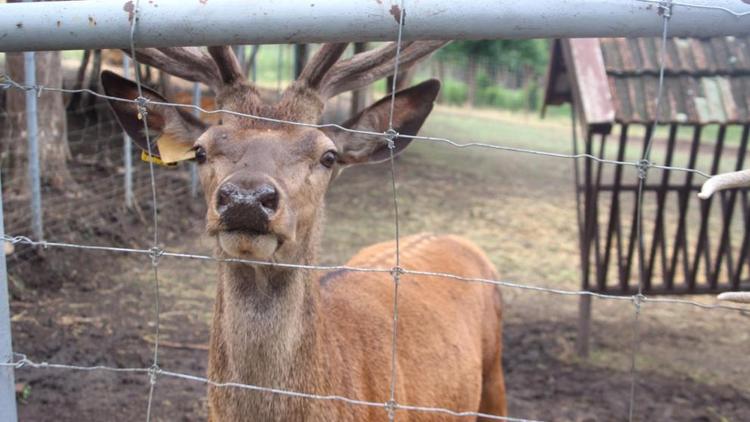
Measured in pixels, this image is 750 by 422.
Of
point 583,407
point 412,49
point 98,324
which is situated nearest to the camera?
point 412,49

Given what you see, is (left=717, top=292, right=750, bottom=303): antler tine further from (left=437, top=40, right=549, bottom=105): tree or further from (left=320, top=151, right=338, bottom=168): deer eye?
(left=437, top=40, right=549, bottom=105): tree

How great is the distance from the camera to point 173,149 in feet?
9.60

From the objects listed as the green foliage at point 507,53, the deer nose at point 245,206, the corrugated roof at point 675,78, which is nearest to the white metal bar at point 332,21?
the deer nose at point 245,206

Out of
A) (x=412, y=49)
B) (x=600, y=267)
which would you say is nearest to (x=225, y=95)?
(x=412, y=49)

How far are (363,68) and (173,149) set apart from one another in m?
0.77

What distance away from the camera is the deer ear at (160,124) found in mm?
2857

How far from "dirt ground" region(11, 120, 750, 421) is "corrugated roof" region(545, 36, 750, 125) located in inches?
73.4

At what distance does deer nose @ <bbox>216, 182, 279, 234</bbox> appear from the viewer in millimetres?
2270

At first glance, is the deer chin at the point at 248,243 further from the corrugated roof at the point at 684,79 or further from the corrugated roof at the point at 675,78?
the corrugated roof at the point at 684,79

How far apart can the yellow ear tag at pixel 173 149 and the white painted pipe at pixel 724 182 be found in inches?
70.0

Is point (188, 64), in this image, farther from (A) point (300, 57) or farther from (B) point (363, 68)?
(A) point (300, 57)

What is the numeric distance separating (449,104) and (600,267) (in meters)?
22.4

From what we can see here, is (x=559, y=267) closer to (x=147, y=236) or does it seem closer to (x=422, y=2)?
(x=147, y=236)

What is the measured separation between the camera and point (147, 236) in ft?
25.8
